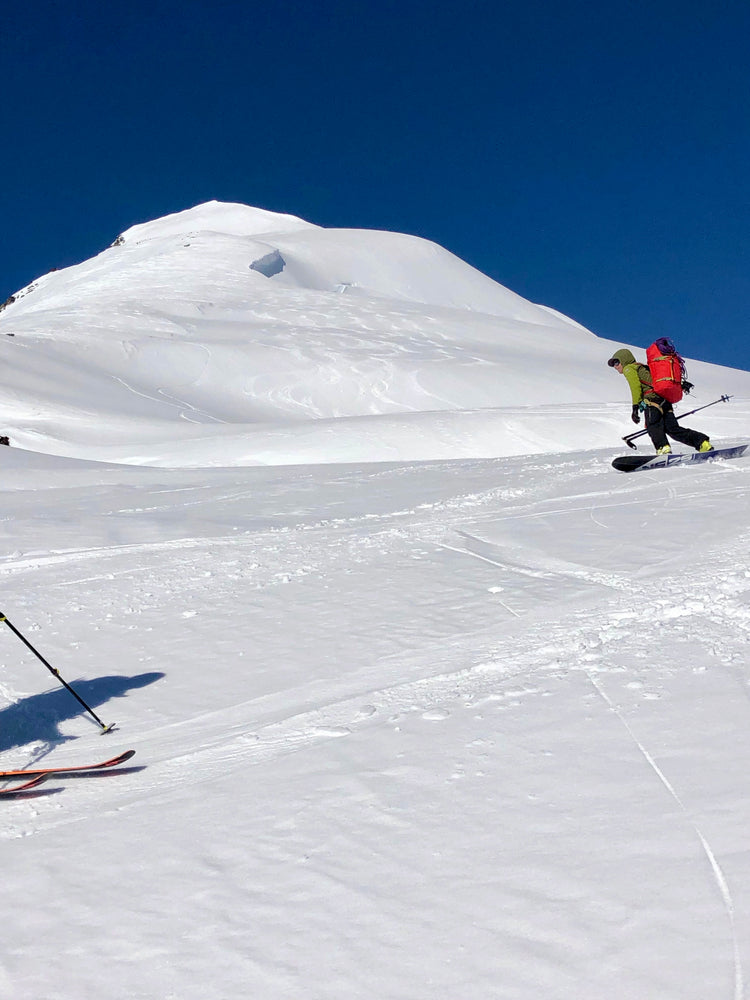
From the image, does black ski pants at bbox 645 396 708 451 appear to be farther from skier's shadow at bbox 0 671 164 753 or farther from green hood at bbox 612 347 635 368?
skier's shadow at bbox 0 671 164 753

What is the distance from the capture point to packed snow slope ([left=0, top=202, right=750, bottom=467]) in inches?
740

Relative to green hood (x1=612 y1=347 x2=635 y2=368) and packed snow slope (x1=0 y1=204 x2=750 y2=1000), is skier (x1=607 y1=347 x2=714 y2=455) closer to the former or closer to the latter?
green hood (x1=612 y1=347 x2=635 y2=368)

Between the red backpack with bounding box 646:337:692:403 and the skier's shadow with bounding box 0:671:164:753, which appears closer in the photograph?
the skier's shadow with bounding box 0:671:164:753

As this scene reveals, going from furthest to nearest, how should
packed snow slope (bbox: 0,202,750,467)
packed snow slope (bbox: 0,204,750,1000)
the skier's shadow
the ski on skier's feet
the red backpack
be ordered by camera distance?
1. packed snow slope (bbox: 0,202,750,467)
2. the red backpack
3. the skier's shadow
4. the ski on skier's feet
5. packed snow slope (bbox: 0,204,750,1000)

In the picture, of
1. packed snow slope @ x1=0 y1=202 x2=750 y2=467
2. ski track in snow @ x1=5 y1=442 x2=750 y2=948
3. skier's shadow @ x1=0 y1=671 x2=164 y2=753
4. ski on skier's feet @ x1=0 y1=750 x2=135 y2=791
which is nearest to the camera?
ski track in snow @ x1=5 y1=442 x2=750 y2=948

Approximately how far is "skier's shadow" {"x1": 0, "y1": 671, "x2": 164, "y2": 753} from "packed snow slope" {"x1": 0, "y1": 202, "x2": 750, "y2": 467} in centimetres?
1233

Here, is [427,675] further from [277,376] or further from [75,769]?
[277,376]

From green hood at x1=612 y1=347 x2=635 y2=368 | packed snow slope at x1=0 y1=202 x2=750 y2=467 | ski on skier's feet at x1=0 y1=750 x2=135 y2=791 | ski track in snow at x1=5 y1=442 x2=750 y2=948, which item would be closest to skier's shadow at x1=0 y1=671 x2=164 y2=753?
ski track in snow at x1=5 y1=442 x2=750 y2=948

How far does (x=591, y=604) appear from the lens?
5590mm

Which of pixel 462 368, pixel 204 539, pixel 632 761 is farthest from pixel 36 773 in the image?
pixel 462 368

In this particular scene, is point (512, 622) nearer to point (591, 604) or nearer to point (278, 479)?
point (591, 604)

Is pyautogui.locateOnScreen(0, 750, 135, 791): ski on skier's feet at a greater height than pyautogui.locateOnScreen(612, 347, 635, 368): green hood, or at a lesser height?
lesser

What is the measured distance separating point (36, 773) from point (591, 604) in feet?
10.4

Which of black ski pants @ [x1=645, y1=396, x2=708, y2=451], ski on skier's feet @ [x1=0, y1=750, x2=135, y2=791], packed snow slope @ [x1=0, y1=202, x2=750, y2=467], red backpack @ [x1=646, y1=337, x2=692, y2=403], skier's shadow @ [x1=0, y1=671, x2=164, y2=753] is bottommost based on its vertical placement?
ski on skier's feet @ [x1=0, y1=750, x2=135, y2=791]
